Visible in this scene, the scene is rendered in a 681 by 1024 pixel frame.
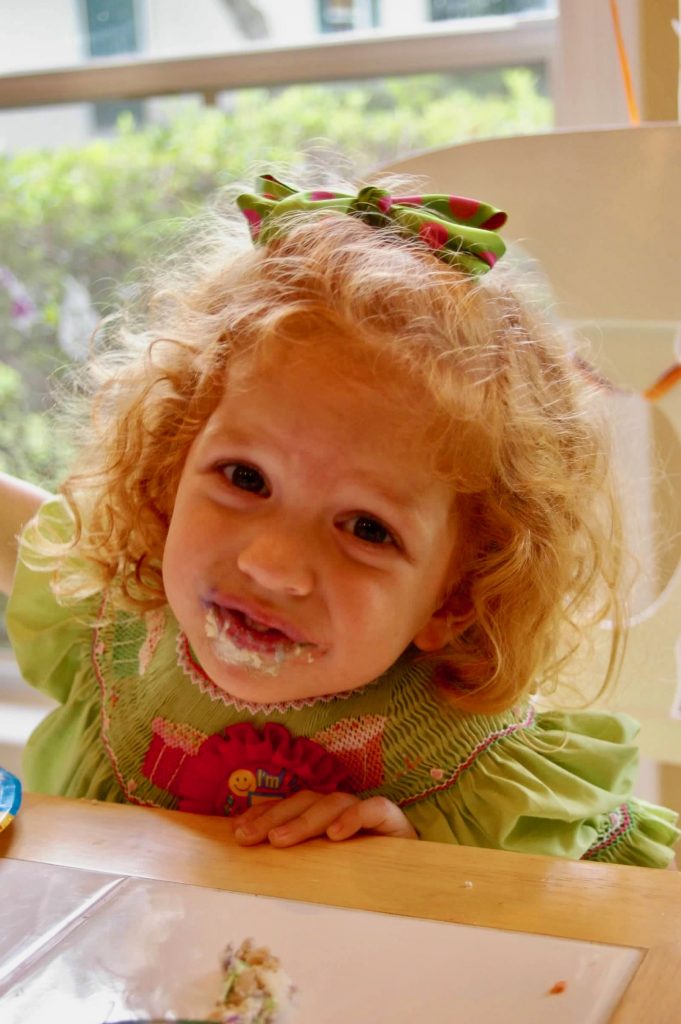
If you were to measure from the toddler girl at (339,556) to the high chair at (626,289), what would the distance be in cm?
6

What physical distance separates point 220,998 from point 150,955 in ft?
0.16

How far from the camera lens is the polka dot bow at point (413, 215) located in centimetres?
86

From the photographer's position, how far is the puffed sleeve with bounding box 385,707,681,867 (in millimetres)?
876

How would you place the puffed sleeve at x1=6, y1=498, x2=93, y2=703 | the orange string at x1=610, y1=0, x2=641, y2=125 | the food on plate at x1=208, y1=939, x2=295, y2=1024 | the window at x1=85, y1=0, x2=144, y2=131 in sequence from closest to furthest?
the food on plate at x1=208, y1=939, x2=295, y2=1024 < the puffed sleeve at x1=6, y1=498, x2=93, y2=703 < the orange string at x1=610, y1=0, x2=641, y2=125 < the window at x1=85, y1=0, x2=144, y2=131

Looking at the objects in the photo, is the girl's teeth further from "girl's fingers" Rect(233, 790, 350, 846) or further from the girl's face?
"girl's fingers" Rect(233, 790, 350, 846)

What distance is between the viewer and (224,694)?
3.11 ft

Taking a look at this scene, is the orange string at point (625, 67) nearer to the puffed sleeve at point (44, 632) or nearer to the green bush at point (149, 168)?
the green bush at point (149, 168)

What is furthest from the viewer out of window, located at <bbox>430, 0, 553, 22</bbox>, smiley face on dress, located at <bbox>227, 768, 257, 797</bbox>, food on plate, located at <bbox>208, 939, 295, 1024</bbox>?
window, located at <bbox>430, 0, 553, 22</bbox>

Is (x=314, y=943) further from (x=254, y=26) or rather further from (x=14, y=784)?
(x=254, y=26)

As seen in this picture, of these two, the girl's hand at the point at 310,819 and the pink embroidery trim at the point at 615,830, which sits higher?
the girl's hand at the point at 310,819

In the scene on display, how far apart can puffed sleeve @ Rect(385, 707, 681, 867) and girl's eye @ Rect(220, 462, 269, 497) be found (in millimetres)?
248

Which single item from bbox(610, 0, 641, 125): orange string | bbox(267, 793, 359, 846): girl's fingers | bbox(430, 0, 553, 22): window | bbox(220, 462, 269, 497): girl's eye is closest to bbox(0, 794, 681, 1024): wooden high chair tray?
bbox(267, 793, 359, 846): girl's fingers

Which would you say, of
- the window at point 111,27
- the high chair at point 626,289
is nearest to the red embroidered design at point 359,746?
the high chair at point 626,289

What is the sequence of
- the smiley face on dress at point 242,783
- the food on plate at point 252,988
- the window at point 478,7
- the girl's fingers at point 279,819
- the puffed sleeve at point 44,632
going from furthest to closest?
1. the window at point 478,7
2. the puffed sleeve at point 44,632
3. the smiley face on dress at point 242,783
4. the girl's fingers at point 279,819
5. the food on plate at point 252,988
